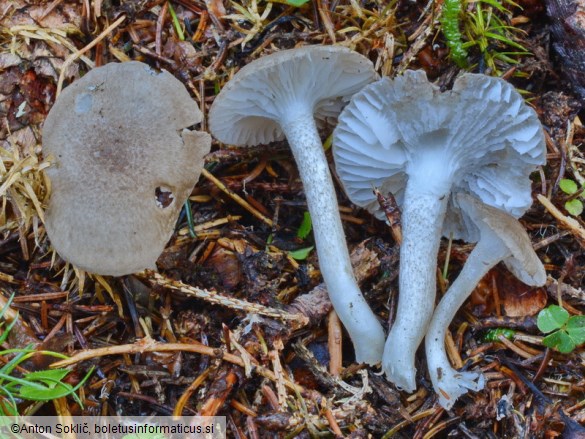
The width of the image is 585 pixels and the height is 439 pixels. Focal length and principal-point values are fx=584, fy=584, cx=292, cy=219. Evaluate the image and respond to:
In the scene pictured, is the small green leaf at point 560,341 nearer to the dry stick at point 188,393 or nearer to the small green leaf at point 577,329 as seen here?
the small green leaf at point 577,329

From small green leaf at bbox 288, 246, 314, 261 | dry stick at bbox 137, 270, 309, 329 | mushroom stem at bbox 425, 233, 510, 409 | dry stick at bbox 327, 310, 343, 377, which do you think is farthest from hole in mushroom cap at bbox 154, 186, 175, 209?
mushroom stem at bbox 425, 233, 510, 409

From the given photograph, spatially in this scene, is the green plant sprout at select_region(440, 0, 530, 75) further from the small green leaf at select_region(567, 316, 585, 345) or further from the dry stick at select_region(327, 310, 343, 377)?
the dry stick at select_region(327, 310, 343, 377)

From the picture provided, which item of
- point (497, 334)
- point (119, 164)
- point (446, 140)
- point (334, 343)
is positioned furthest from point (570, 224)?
point (119, 164)

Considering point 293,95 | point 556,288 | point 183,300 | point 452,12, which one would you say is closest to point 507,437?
point 556,288

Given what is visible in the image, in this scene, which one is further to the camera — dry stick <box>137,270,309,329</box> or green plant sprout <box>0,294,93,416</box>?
dry stick <box>137,270,309,329</box>

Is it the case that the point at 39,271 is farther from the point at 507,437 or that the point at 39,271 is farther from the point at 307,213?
the point at 507,437

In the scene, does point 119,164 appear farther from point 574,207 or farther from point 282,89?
point 574,207
